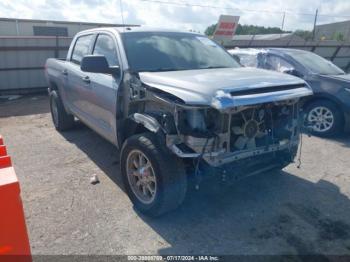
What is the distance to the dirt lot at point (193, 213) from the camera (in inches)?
120

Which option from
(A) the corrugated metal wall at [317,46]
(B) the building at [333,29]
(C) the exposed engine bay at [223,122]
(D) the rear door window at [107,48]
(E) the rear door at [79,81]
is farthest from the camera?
(B) the building at [333,29]

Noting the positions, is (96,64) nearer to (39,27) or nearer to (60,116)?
(60,116)

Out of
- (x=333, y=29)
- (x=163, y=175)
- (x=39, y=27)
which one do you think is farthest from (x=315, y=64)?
(x=333, y=29)

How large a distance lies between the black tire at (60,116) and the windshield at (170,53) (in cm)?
273

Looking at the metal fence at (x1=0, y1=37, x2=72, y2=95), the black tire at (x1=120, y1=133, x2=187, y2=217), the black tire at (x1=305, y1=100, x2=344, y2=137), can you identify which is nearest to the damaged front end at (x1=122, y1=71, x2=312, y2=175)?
the black tire at (x1=120, y1=133, x2=187, y2=217)

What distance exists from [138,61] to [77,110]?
1.99 m

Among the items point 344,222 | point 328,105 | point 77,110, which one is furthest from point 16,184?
point 328,105

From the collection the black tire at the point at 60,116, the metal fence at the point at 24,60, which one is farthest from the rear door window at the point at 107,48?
the metal fence at the point at 24,60

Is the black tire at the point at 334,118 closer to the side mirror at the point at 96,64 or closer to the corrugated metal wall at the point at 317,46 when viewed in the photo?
the side mirror at the point at 96,64

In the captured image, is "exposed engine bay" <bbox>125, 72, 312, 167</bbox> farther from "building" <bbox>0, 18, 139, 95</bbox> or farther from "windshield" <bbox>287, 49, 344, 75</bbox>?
"building" <bbox>0, 18, 139, 95</bbox>

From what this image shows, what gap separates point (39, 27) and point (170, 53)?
18351mm

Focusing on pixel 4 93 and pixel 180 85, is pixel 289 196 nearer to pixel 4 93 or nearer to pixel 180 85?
pixel 180 85

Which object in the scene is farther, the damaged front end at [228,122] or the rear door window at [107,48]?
the rear door window at [107,48]

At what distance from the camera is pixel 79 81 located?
16.5 feet
